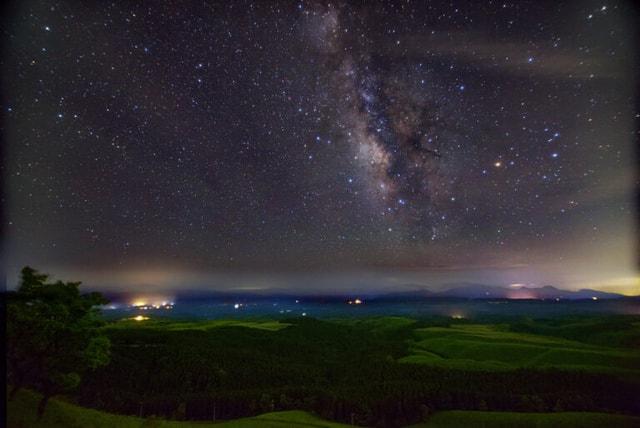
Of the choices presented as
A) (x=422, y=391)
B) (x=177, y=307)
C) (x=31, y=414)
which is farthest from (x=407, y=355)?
(x=177, y=307)

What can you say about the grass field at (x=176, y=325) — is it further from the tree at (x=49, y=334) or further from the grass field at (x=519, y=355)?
the tree at (x=49, y=334)

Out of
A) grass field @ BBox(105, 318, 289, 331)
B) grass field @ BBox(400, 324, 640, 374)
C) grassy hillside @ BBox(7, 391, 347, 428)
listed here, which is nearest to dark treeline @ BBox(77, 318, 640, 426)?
grass field @ BBox(400, 324, 640, 374)

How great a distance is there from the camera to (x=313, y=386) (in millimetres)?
32844

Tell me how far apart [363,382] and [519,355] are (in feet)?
76.1

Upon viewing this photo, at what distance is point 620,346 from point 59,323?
72305 millimetres

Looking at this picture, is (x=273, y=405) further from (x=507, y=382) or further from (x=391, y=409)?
(x=507, y=382)

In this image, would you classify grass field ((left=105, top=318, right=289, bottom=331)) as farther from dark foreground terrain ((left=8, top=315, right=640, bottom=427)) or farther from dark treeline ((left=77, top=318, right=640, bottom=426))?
dark treeline ((left=77, top=318, right=640, bottom=426))

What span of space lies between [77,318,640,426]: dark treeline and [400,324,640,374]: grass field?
3.99m

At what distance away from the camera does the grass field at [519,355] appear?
35.9m

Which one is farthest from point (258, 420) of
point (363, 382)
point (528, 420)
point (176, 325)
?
point (176, 325)

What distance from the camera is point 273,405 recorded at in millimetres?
27062

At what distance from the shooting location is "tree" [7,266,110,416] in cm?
1193

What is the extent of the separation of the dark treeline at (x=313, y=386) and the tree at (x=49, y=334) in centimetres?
1649

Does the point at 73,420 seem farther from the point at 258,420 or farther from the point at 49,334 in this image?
the point at 258,420
